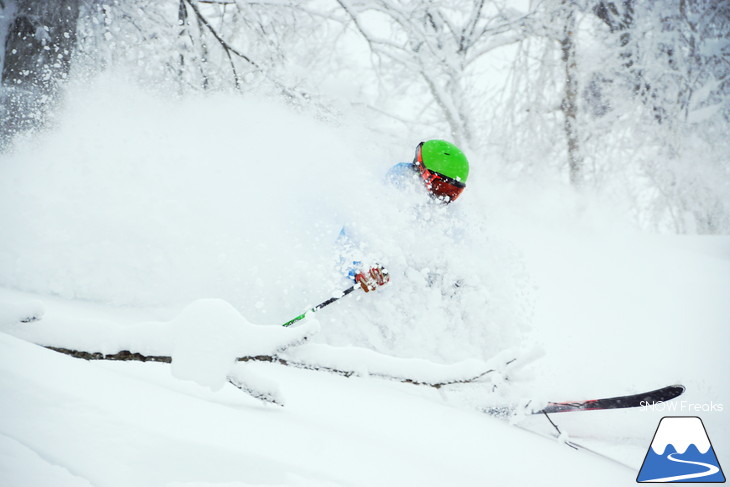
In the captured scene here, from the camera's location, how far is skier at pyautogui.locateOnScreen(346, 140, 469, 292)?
3.31 metres

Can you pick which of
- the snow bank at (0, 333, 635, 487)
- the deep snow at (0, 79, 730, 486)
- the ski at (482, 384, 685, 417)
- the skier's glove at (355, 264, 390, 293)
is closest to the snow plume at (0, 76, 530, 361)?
the deep snow at (0, 79, 730, 486)

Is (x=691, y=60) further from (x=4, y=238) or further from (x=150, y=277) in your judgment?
(x=4, y=238)

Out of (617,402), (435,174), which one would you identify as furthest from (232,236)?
(617,402)

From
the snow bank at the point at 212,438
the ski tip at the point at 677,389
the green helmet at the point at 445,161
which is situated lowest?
the snow bank at the point at 212,438

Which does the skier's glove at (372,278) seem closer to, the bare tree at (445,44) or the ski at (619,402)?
the ski at (619,402)

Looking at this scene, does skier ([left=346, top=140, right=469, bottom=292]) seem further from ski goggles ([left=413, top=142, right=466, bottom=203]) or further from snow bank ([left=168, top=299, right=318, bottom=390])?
snow bank ([left=168, top=299, right=318, bottom=390])

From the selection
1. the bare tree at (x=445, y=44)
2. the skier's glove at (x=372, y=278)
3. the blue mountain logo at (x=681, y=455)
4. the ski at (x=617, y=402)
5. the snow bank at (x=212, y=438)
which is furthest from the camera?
the bare tree at (x=445, y=44)

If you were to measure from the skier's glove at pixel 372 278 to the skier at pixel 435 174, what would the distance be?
0.19 feet

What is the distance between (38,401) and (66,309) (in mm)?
1496

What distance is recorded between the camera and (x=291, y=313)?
2.99 metres
